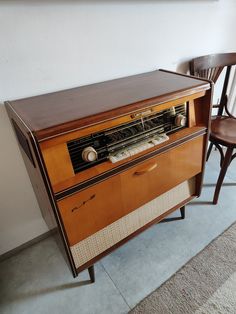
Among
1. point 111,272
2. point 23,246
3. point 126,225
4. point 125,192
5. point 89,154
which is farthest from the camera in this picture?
point 23,246

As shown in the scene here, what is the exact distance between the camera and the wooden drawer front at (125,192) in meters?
0.79

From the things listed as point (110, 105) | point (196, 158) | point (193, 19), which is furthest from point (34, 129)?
point (193, 19)

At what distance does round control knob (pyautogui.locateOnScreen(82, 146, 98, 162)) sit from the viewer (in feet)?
2.49

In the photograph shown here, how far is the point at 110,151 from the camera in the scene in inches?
33.3

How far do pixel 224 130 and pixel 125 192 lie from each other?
859mm

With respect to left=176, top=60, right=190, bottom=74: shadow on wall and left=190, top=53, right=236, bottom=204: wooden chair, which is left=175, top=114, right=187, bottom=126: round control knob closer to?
left=190, top=53, right=236, bottom=204: wooden chair

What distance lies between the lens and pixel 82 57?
3.33ft

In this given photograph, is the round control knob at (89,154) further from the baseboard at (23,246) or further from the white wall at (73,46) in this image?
the baseboard at (23,246)

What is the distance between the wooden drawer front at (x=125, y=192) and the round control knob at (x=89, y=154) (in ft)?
0.33

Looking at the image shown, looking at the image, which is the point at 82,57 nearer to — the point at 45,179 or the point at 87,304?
the point at 45,179

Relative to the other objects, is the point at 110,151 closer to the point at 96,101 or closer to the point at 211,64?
the point at 96,101

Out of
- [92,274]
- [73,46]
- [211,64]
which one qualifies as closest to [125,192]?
[92,274]

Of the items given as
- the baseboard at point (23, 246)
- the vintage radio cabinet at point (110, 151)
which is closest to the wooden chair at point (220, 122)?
the vintage radio cabinet at point (110, 151)

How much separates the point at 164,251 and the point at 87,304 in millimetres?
472
